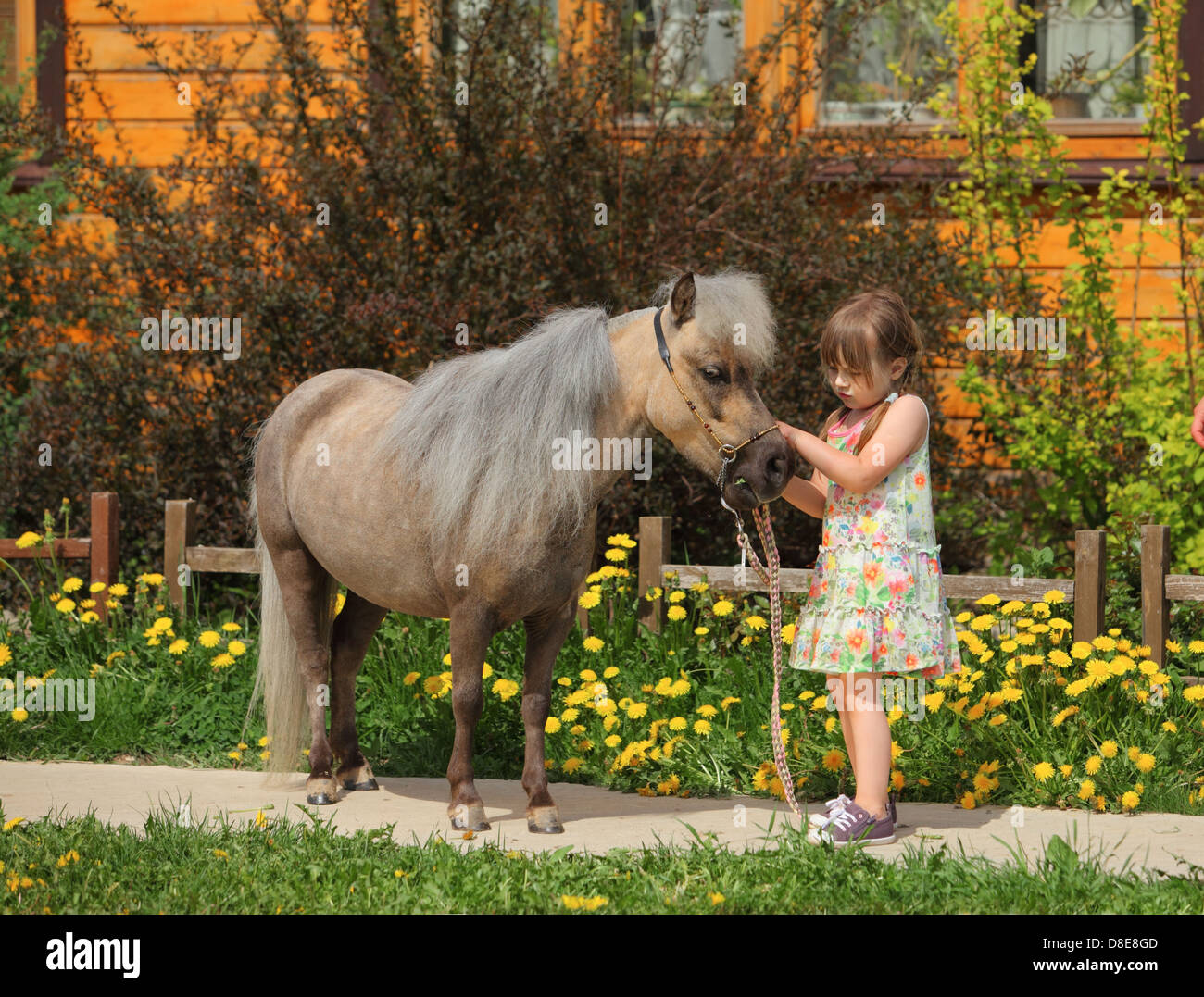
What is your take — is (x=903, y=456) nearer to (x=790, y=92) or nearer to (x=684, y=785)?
(x=684, y=785)

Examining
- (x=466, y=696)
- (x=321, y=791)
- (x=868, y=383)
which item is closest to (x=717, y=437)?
(x=868, y=383)

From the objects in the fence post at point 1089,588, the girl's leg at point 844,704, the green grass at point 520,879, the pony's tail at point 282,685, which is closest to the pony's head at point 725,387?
the girl's leg at point 844,704

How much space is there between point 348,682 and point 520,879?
64.0 inches

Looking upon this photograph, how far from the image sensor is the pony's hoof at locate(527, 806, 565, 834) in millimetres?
4422

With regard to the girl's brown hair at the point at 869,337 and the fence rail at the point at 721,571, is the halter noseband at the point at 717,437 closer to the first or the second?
the girl's brown hair at the point at 869,337

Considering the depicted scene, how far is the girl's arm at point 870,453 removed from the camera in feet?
13.8

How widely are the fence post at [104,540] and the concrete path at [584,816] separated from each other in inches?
64.9

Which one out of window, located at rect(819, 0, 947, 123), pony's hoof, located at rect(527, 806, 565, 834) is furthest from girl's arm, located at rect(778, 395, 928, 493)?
window, located at rect(819, 0, 947, 123)

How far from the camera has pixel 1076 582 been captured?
5.86m

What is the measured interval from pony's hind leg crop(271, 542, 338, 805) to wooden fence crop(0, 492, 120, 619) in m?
2.25

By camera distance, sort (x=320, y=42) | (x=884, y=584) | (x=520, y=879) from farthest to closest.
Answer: (x=320, y=42)
(x=884, y=584)
(x=520, y=879)

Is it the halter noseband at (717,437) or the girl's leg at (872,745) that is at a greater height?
the halter noseband at (717,437)

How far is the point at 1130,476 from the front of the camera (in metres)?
7.13

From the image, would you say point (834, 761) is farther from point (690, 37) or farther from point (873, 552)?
point (690, 37)
